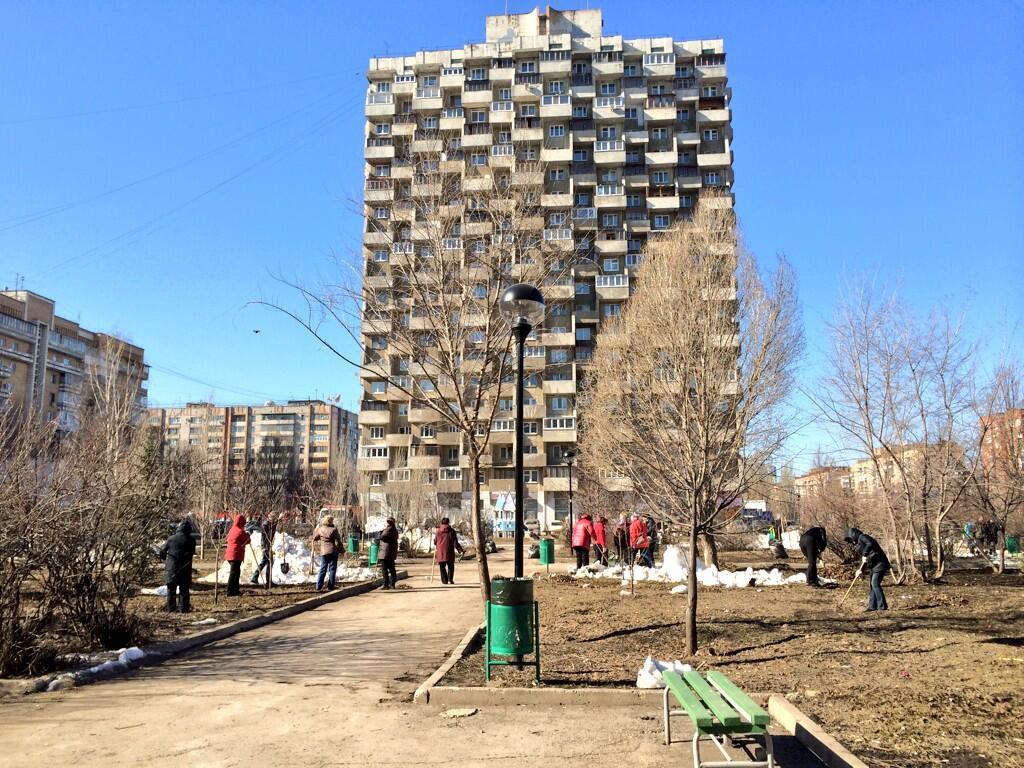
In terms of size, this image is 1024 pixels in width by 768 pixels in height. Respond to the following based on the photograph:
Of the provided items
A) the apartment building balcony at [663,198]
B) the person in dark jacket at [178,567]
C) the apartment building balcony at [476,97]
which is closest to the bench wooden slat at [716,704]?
the person in dark jacket at [178,567]

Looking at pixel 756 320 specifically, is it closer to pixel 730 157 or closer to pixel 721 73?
pixel 730 157

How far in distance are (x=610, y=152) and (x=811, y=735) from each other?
69167 mm

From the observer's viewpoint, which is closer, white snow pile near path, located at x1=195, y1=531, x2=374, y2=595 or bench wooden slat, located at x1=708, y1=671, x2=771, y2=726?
bench wooden slat, located at x1=708, y1=671, x2=771, y2=726

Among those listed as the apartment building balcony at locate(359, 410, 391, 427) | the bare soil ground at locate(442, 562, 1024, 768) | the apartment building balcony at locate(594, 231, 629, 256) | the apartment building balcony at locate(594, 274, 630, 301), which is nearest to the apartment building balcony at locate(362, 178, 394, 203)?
the bare soil ground at locate(442, 562, 1024, 768)

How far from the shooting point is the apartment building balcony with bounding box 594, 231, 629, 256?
66.9m

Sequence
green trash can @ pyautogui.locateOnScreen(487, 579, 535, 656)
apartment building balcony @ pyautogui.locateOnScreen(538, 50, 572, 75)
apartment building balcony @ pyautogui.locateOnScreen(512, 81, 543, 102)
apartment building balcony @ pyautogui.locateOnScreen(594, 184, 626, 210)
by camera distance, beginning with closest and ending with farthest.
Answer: green trash can @ pyautogui.locateOnScreen(487, 579, 535, 656) < apartment building balcony @ pyautogui.locateOnScreen(594, 184, 626, 210) < apartment building balcony @ pyautogui.locateOnScreen(512, 81, 543, 102) < apartment building balcony @ pyautogui.locateOnScreen(538, 50, 572, 75)

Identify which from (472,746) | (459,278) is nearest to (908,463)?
(459,278)

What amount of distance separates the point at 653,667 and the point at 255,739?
3685 millimetres

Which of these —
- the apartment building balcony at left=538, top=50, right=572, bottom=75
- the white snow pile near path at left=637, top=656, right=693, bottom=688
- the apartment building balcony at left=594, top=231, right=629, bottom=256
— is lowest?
the white snow pile near path at left=637, top=656, right=693, bottom=688

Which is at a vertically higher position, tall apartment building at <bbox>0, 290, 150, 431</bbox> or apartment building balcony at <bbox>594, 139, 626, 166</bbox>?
apartment building balcony at <bbox>594, 139, 626, 166</bbox>

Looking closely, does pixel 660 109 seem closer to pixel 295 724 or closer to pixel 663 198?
pixel 663 198

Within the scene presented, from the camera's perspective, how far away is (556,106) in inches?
2766

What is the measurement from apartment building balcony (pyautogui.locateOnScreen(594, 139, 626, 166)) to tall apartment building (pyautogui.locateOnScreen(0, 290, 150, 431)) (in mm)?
44603

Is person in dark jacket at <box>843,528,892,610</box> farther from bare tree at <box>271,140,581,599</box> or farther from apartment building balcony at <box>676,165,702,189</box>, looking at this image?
apartment building balcony at <box>676,165,702,189</box>
